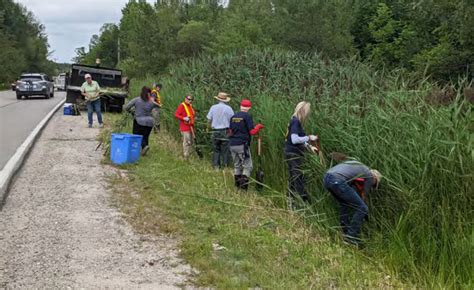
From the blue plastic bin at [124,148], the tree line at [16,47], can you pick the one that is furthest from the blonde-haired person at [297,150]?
the tree line at [16,47]

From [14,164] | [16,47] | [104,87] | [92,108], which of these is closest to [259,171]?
[14,164]

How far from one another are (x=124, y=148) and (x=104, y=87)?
1298cm

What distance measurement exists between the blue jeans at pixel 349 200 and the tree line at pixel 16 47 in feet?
201

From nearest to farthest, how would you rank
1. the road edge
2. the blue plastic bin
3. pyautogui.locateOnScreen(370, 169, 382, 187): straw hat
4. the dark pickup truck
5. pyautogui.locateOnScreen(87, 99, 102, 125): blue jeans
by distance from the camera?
1. pyautogui.locateOnScreen(370, 169, 382, 187): straw hat
2. the road edge
3. the blue plastic bin
4. pyautogui.locateOnScreen(87, 99, 102, 125): blue jeans
5. the dark pickup truck

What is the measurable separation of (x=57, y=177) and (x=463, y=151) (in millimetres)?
6468

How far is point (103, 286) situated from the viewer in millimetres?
4949

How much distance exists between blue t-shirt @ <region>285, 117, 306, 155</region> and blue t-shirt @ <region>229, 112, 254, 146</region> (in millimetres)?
1368

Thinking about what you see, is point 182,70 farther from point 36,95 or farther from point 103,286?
point 36,95

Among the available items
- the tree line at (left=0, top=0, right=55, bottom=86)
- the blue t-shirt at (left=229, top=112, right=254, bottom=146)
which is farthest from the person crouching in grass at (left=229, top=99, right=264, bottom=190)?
the tree line at (left=0, top=0, right=55, bottom=86)

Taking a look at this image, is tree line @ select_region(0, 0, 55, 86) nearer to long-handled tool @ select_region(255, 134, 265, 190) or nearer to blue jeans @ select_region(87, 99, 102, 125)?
blue jeans @ select_region(87, 99, 102, 125)

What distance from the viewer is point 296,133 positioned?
8.00 meters

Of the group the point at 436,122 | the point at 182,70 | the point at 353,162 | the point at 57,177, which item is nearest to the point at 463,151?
the point at 436,122

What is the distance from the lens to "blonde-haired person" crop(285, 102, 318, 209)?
7945 mm

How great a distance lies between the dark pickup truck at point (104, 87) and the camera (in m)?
22.7
